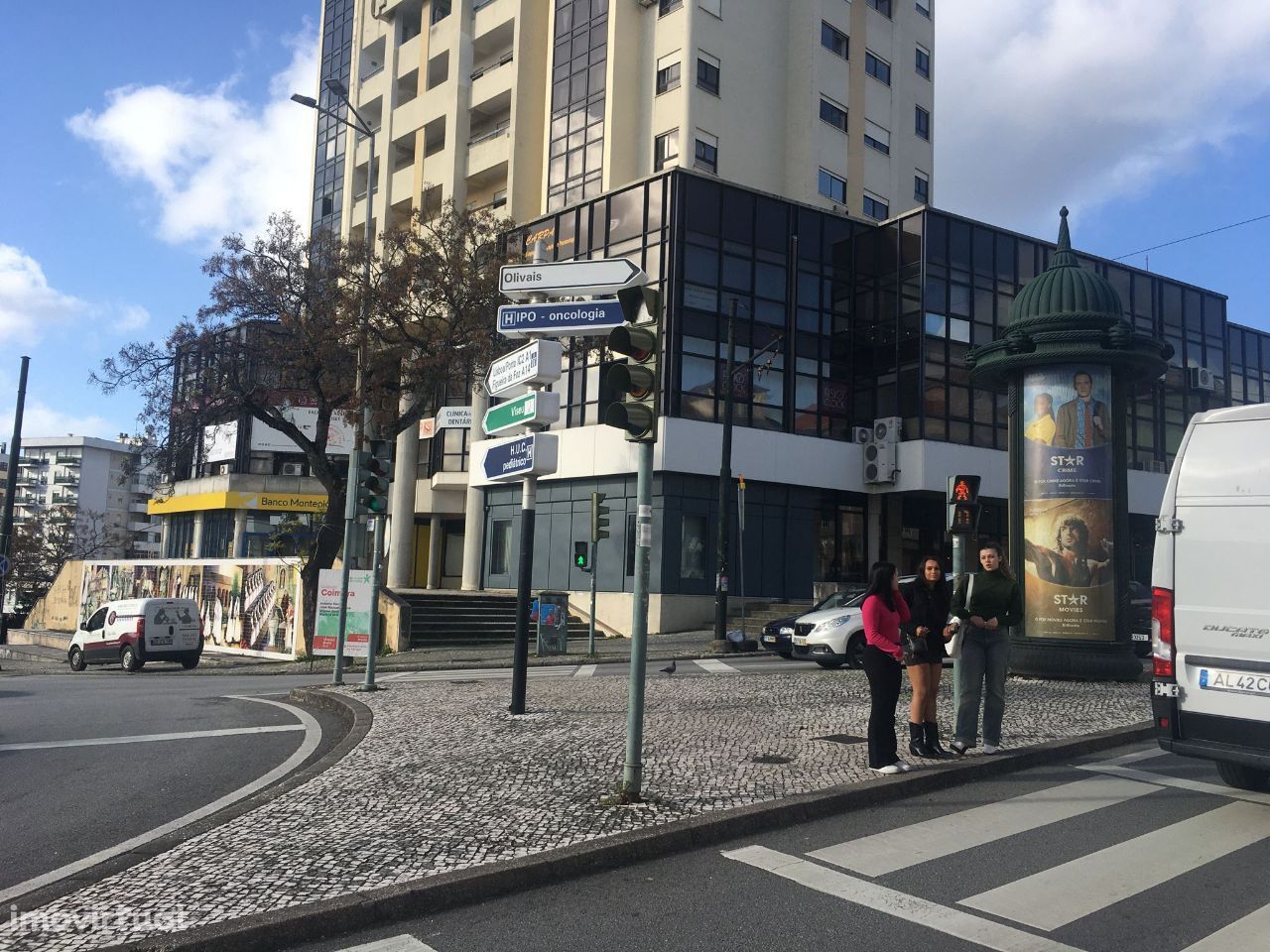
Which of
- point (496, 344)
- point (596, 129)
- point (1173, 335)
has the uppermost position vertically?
point (596, 129)

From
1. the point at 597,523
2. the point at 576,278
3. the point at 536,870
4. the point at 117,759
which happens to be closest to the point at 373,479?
the point at 117,759

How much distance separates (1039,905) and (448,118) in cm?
3966

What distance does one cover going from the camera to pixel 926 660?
8.27m

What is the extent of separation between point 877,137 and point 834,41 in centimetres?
375

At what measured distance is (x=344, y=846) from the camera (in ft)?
18.1

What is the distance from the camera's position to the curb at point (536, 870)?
4.29 m

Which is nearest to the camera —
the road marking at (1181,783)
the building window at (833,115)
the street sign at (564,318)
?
the road marking at (1181,783)

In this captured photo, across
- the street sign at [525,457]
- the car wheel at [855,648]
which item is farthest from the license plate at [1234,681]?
the car wheel at [855,648]

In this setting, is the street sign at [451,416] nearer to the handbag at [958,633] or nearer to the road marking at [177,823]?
the road marking at [177,823]

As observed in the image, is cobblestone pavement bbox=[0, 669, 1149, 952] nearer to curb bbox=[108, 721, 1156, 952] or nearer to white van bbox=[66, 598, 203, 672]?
curb bbox=[108, 721, 1156, 952]

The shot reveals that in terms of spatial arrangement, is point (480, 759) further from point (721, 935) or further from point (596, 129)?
point (596, 129)

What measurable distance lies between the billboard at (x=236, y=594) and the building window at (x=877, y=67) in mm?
27295

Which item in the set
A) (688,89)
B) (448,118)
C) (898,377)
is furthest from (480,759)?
(448,118)

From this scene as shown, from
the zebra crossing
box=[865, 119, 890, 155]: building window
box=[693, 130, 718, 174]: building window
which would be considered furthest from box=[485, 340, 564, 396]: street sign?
box=[865, 119, 890, 155]: building window
